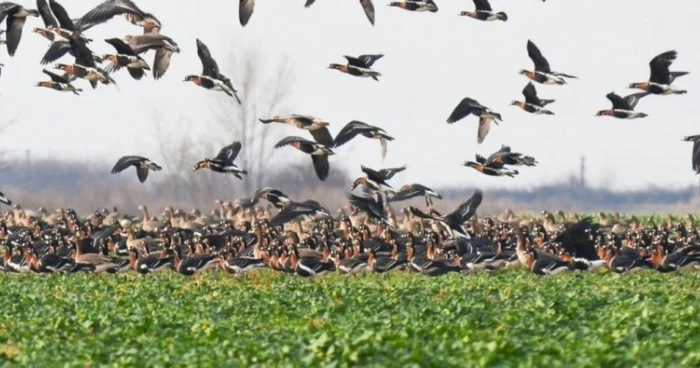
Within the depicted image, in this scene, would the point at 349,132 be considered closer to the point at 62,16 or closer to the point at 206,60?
the point at 206,60

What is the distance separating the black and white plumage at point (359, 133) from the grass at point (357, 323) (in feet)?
9.64

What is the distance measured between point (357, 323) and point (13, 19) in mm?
11519

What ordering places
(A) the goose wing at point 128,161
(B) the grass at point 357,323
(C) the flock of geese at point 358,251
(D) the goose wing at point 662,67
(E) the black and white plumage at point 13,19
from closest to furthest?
(B) the grass at point 357,323
(E) the black and white plumage at point 13,19
(D) the goose wing at point 662,67
(A) the goose wing at point 128,161
(C) the flock of geese at point 358,251

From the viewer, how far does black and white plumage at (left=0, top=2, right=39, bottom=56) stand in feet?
90.1

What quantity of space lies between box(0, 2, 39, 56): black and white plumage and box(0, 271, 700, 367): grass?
13.4ft

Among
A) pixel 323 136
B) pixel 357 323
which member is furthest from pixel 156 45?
pixel 357 323

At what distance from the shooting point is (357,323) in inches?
742

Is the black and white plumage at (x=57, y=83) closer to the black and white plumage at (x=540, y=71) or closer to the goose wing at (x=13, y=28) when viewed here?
the goose wing at (x=13, y=28)

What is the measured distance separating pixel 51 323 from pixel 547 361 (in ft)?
24.2

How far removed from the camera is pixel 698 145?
29.3 m

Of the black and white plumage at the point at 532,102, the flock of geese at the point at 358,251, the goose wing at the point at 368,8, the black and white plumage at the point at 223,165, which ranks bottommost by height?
the flock of geese at the point at 358,251

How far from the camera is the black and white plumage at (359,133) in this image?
29.5 metres

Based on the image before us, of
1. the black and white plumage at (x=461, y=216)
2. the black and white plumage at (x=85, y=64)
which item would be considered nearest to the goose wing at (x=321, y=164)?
the black and white plumage at (x=85, y=64)

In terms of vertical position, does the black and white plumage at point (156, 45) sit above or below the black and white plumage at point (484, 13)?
below
